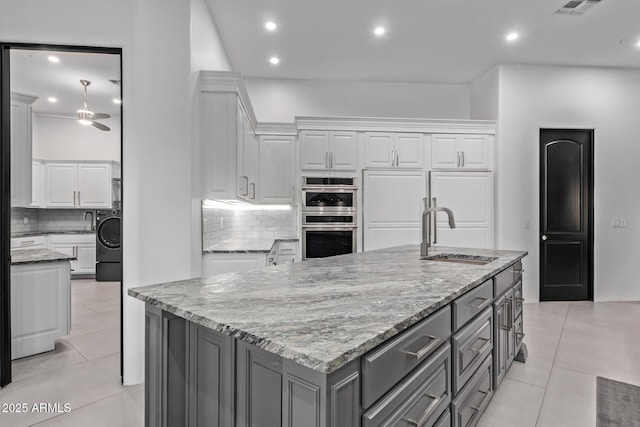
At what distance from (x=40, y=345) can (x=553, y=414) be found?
406 centimetres

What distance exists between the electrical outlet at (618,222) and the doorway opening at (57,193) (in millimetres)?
5999

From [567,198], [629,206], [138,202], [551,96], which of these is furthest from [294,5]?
[629,206]

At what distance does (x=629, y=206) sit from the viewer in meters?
4.71

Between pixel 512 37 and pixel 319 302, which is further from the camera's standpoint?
pixel 512 37

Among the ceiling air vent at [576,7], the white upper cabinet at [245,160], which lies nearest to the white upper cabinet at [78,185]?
the white upper cabinet at [245,160]

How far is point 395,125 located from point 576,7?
7.08 ft

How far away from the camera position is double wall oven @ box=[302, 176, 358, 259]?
4457 millimetres

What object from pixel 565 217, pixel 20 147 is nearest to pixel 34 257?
pixel 20 147

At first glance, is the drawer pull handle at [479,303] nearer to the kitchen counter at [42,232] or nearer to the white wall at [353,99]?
the white wall at [353,99]

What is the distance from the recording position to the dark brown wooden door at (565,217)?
4.68 meters

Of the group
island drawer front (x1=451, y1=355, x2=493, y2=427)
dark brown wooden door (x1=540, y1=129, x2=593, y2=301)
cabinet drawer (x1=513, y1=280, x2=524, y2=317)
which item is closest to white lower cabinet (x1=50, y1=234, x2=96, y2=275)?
island drawer front (x1=451, y1=355, x2=493, y2=427)

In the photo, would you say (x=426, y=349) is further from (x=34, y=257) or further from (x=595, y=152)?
(x=595, y=152)

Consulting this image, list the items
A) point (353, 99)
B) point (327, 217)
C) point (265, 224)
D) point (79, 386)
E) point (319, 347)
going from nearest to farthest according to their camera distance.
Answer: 1. point (319, 347)
2. point (79, 386)
3. point (327, 217)
4. point (265, 224)
5. point (353, 99)

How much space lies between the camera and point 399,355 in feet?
3.34
